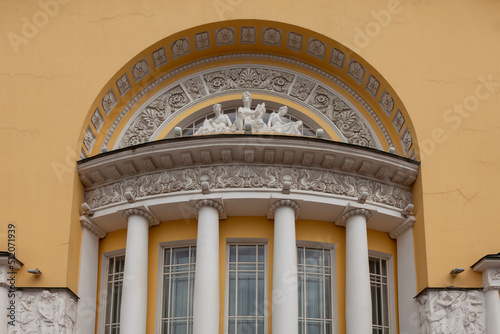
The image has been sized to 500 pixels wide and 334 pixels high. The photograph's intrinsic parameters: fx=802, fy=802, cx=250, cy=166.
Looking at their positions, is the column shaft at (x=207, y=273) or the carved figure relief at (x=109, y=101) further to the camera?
the carved figure relief at (x=109, y=101)

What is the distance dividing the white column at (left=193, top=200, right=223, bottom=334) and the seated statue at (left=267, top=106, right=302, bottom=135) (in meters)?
2.90

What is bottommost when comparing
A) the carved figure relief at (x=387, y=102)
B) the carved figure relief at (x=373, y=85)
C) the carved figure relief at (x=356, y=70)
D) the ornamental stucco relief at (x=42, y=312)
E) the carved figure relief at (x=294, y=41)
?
the ornamental stucco relief at (x=42, y=312)

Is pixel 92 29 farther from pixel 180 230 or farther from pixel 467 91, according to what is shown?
pixel 467 91

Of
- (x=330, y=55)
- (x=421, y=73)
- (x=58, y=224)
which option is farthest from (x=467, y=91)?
(x=58, y=224)

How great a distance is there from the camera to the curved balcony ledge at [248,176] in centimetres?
1877

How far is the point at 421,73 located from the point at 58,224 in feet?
31.9

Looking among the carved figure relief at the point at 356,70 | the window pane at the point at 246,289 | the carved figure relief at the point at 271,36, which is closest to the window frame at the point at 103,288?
the window pane at the point at 246,289

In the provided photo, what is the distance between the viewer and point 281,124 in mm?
20625

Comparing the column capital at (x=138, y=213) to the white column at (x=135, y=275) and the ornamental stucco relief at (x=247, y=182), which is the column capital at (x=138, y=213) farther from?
the ornamental stucco relief at (x=247, y=182)

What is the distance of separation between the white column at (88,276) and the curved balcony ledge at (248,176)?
0.43m

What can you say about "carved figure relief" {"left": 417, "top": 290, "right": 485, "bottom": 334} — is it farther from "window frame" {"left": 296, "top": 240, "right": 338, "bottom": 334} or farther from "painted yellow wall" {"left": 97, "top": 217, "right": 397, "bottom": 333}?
"window frame" {"left": 296, "top": 240, "right": 338, "bottom": 334}

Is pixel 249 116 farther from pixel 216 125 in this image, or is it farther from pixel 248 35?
pixel 248 35

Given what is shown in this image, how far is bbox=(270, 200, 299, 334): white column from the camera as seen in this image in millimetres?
17750

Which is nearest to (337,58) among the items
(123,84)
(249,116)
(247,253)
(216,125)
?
(249,116)
